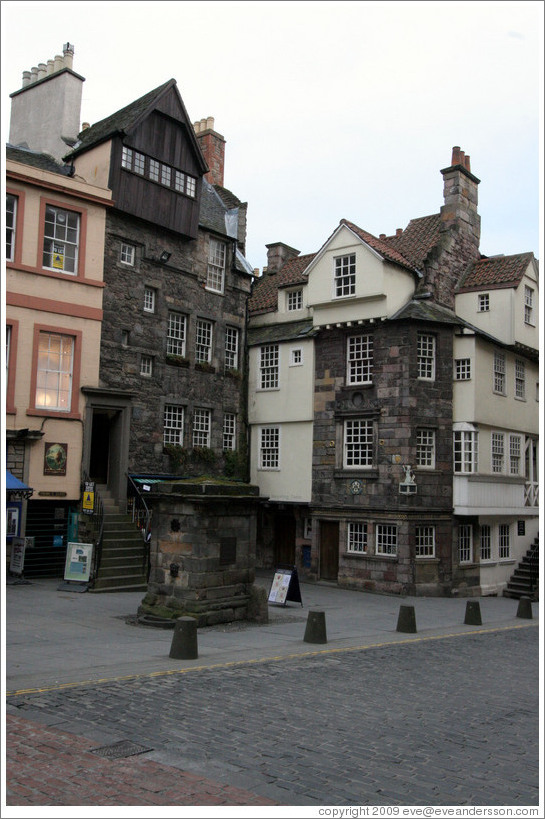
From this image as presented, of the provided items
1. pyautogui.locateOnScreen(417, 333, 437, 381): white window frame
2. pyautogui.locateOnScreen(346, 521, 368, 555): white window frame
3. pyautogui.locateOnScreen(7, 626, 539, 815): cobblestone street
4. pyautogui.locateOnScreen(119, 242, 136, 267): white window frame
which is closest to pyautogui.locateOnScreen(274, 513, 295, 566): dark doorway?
pyautogui.locateOnScreen(346, 521, 368, 555): white window frame

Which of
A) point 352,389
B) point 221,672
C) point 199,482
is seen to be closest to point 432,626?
point 199,482

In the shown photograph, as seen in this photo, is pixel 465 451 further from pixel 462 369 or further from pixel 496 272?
pixel 496 272

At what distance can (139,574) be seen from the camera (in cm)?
2161

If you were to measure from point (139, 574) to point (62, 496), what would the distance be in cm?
348

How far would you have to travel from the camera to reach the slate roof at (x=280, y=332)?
2839 centimetres

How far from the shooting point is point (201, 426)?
92.7ft

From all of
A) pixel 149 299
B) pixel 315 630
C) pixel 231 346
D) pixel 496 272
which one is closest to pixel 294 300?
pixel 231 346

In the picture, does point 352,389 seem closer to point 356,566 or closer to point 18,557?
point 356,566

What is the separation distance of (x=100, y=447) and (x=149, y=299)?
5489mm

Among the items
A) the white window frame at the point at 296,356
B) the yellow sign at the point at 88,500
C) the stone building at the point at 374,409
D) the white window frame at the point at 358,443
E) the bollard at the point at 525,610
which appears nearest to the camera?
the bollard at the point at 525,610

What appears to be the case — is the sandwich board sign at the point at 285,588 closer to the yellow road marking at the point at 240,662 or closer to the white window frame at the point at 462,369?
the yellow road marking at the point at 240,662

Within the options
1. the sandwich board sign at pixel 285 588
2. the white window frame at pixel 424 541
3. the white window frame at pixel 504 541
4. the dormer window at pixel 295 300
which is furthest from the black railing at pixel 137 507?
the white window frame at pixel 504 541

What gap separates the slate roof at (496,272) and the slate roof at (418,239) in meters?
2.06

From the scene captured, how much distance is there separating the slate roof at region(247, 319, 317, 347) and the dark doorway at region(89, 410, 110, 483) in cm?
736
